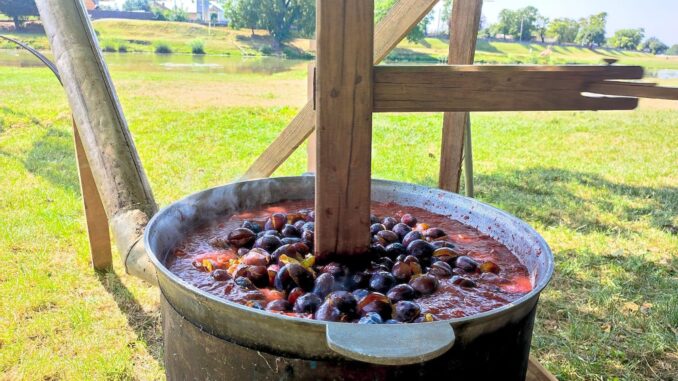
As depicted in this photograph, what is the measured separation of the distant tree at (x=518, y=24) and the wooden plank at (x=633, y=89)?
8232cm

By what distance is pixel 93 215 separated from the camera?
152 inches

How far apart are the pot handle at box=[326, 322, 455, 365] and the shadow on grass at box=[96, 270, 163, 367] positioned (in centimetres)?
242

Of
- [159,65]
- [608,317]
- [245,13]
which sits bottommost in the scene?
[159,65]

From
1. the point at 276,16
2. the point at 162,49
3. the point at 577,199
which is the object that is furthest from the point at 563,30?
the point at 577,199

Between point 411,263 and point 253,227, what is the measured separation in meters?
0.65

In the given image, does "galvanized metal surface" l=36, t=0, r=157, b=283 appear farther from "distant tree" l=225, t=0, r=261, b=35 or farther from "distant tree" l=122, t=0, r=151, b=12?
"distant tree" l=122, t=0, r=151, b=12

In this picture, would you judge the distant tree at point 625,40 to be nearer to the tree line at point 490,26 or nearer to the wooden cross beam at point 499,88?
the tree line at point 490,26

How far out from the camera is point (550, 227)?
526 cm

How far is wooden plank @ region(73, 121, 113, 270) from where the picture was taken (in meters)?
3.60

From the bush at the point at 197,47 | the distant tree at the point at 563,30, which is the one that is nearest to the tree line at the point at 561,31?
the distant tree at the point at 563,30

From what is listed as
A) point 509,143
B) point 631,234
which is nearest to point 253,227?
point 631,234

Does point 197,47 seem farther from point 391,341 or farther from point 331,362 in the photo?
point 391,341

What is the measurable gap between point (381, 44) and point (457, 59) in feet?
1.65

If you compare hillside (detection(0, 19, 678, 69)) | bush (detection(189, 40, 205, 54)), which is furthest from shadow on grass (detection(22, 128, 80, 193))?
bush (detection(189, 40, 205, 54))
